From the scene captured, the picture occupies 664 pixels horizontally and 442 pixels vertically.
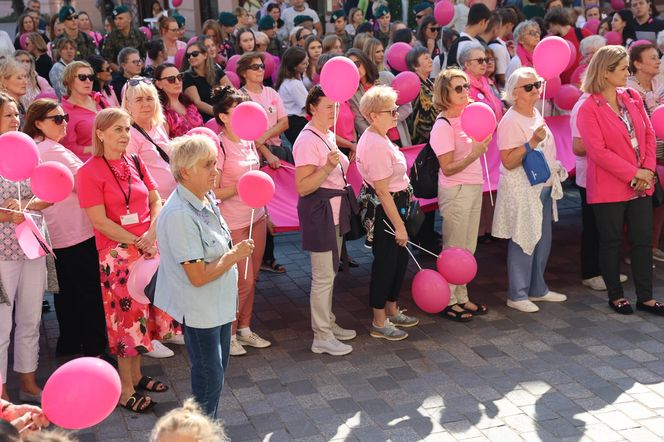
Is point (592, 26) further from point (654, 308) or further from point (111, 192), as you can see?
point (111, 192)

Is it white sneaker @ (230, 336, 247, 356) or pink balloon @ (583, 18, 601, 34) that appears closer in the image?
white sneaker @ (230, 336, 247, 356)

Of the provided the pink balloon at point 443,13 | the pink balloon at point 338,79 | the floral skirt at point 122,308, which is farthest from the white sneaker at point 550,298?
the pink balloon at point 443,13

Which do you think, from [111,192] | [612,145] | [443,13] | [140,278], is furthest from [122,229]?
[443,13]

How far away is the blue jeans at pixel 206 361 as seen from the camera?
4723 millimetres

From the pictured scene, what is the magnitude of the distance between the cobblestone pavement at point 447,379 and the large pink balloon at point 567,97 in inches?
78.2

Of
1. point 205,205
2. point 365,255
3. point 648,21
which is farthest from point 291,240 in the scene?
point 648,21

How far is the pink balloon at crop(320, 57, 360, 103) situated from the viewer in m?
6.21

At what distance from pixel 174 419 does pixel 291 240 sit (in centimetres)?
603

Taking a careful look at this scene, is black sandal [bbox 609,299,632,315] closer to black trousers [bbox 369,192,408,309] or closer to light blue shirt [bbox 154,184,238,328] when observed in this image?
black trousers [bbox 369,192,408,309]

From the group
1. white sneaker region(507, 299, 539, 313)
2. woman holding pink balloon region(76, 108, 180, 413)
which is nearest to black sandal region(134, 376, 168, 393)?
woman holding pink balloon region(76, 108, 180, 413)

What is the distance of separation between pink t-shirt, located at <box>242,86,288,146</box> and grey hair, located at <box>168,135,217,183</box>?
311 cm

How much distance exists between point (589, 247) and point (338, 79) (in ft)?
9.40

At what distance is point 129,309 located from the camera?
5.68 meters

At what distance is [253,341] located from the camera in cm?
666
